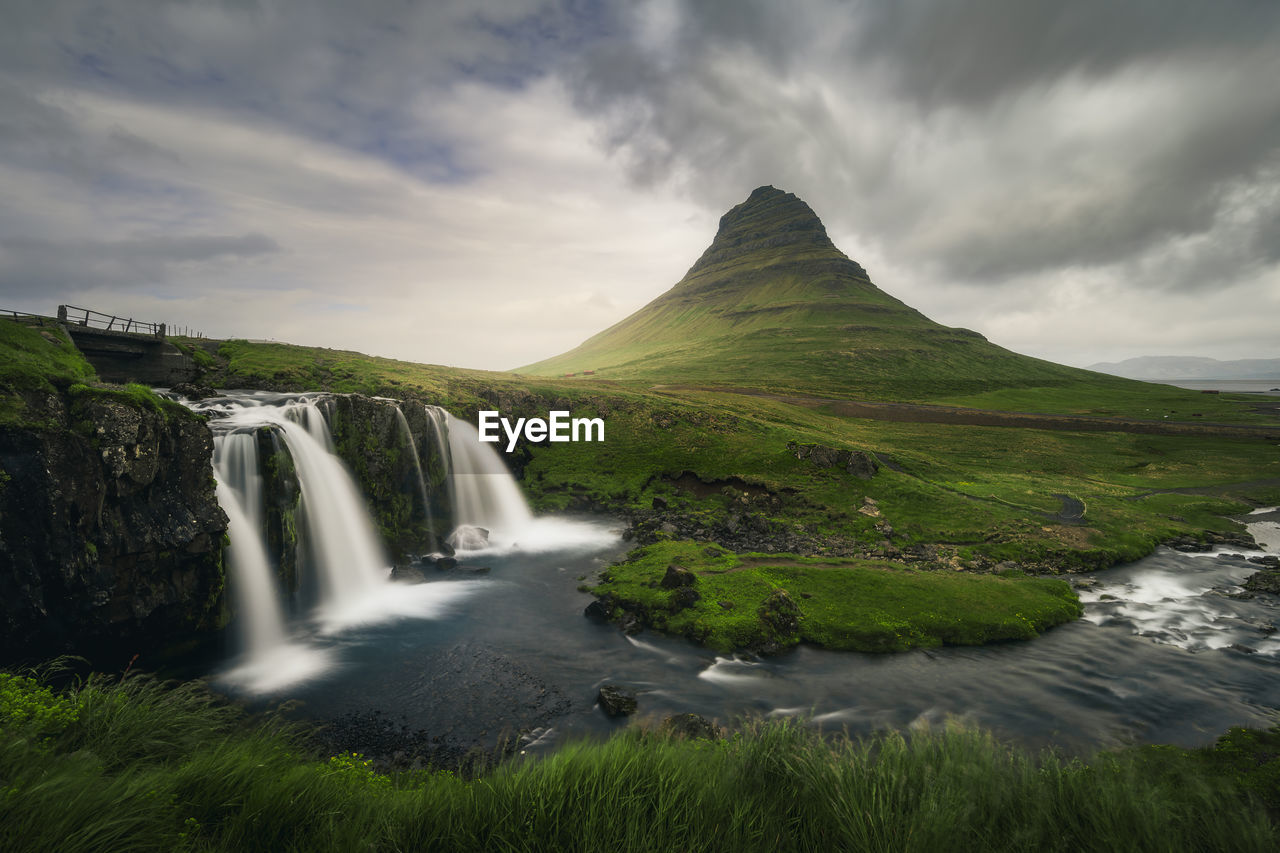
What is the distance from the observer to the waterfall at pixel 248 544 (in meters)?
23.3

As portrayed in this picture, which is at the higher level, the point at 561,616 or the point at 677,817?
the point at 677,817

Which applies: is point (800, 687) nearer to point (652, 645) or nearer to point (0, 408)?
point (652, 645)

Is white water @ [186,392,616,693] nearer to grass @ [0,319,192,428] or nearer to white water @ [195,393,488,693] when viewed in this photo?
white water @ [195,393,488,693]

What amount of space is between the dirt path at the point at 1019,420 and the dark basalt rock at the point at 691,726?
8971cm

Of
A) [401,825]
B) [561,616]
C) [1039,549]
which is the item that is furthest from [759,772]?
[1039,549]

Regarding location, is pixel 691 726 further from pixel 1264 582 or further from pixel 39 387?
pixel 1264 582

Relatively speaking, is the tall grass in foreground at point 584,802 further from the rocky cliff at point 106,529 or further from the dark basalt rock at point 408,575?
the dark basalt rock at point 408,575

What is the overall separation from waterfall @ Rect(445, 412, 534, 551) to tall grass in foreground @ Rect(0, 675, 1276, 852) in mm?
30977

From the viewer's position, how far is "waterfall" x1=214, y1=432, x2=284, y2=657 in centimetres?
2334

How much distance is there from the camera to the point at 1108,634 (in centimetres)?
2378

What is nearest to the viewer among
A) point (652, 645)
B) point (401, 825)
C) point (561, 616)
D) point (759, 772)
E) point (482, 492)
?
point (401, 825)

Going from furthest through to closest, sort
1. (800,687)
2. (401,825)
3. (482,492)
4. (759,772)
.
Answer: (482,492), (800,687), (759,772), (401,825)

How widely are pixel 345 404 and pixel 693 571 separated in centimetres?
2635

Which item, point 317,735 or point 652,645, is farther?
point 652,645
